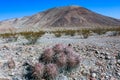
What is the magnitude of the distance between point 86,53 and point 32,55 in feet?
9.34

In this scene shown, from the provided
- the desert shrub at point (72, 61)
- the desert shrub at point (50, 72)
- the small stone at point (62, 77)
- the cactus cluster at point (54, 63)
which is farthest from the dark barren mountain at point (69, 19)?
the desert shrub at point (50, 72)

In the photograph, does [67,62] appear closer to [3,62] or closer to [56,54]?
[56,54]

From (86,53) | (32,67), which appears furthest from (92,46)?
(32,67)

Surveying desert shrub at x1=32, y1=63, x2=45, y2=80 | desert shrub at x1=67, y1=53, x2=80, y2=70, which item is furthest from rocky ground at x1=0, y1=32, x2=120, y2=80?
desert shrub at x1=32, y1=63, x2=45, y2=80

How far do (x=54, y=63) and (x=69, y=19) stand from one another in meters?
122

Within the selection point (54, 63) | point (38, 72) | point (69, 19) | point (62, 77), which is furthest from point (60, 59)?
point (69, 19)

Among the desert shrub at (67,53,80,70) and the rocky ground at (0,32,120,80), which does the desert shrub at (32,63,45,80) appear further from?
the desert shrub at (67,53,80,70)

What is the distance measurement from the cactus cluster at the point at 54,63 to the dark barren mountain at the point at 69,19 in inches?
4295

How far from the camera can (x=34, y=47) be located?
14711 millimetres

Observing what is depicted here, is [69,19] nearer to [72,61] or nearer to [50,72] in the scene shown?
[72,61]

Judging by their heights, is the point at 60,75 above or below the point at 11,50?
below

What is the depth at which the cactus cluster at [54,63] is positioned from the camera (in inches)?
450

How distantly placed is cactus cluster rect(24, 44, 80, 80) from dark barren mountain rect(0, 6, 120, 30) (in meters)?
109

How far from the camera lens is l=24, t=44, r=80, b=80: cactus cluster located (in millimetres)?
11430
